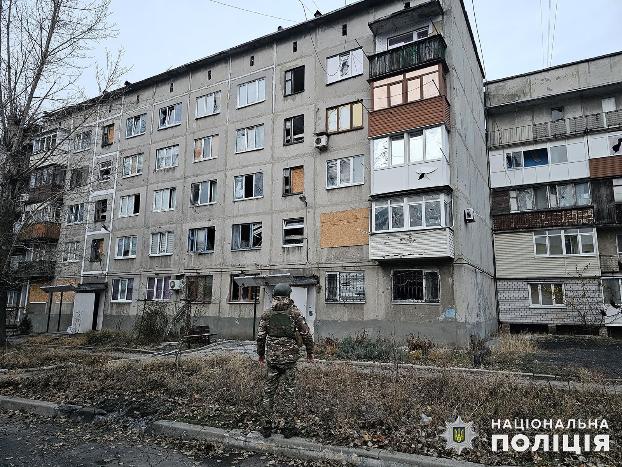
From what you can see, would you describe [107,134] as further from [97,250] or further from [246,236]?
[246,236]

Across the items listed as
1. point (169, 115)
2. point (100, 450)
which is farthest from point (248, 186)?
point (100, 450)

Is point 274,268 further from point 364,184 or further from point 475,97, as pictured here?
point 475,97

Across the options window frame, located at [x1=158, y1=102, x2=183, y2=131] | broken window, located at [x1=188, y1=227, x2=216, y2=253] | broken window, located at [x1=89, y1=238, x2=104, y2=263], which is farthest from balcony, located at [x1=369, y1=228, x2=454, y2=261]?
broken window, located at [x1=89, y1=238, x2=104, y2=263]

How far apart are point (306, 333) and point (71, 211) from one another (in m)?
29.6

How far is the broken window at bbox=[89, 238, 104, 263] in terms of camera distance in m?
27.8

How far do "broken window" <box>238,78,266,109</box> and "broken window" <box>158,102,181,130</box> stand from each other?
492 cm

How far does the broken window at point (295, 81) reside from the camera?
2202 centimetres

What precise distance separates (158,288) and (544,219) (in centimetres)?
2233

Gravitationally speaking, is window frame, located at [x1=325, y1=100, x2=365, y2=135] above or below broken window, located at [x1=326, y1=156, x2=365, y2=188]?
above

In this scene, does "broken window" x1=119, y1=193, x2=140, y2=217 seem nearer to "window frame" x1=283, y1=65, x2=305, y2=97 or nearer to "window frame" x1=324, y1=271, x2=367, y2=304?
"window frame" x1=283, y1=65, x2=305, y2=97

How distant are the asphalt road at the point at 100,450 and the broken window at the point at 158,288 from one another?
58.3ft

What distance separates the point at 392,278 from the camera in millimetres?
17719

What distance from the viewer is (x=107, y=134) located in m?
29.8

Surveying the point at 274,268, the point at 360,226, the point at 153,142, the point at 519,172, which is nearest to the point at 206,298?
the point at 274,268
